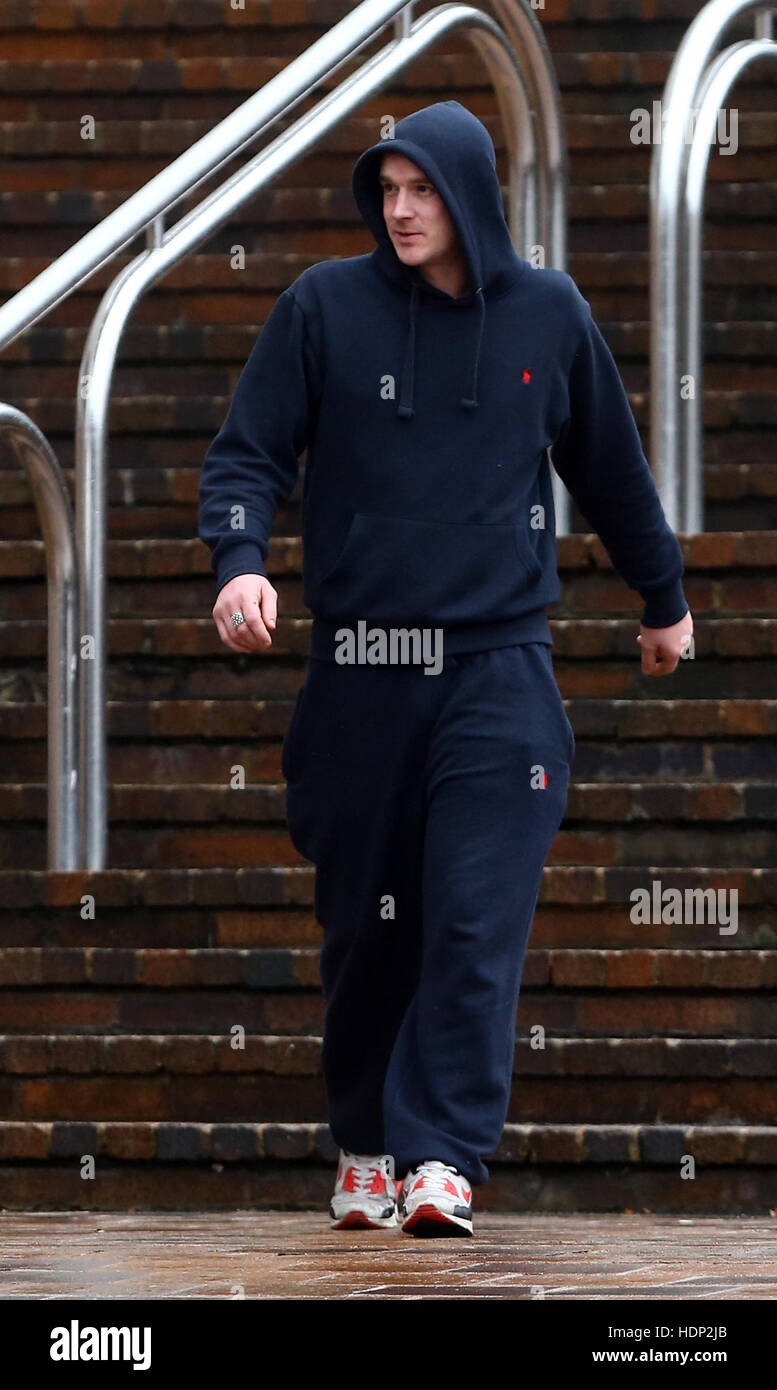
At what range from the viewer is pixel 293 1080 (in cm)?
493

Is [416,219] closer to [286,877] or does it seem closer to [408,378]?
[408,378]

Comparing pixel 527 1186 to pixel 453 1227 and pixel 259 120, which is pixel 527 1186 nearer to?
pixel 453 1227

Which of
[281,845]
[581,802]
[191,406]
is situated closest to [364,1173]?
[581,802]

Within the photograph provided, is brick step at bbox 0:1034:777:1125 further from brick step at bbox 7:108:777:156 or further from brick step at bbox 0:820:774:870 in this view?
brick step at bbox 7:108:777:156

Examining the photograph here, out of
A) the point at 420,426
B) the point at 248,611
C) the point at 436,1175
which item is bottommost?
the point at 436,1175

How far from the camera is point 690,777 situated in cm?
545

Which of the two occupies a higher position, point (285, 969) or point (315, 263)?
point (315, 263)

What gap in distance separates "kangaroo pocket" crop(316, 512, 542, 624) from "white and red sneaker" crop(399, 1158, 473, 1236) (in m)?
0.75

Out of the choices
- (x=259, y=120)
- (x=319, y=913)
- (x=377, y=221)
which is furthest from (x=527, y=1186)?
(x=259, y=120)

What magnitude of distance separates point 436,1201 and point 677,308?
9.59 feet

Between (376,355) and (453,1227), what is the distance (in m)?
1.21

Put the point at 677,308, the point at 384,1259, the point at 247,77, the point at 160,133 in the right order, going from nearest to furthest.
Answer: the point at 384,1259, the point at 677,308, the point at 160,133, the point at 247,77

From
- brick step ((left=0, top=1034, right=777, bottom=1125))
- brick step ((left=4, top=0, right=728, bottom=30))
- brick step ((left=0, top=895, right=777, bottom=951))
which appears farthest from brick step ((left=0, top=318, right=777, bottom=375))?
brick step ((left=0, top=1034, right=777, bottom=1125))

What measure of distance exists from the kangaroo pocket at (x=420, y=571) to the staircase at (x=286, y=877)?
3.75 ft
